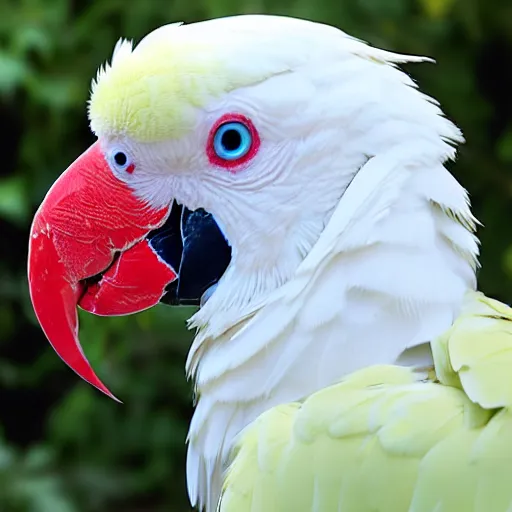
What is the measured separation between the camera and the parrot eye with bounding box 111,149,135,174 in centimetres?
104

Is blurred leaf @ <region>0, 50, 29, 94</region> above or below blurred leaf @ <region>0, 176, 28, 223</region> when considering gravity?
above

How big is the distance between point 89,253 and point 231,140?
8.6 inches

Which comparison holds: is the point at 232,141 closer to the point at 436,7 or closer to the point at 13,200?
the point at 436,7

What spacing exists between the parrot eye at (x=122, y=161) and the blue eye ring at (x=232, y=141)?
106mm

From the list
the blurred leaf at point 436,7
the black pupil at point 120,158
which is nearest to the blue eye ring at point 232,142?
the black pupil at point 120,158

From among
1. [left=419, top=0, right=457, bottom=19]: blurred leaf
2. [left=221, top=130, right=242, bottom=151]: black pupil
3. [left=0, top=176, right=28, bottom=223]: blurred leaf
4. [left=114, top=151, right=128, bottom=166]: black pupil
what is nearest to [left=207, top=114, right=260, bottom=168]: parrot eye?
[left=221, top=130, right=242, bottom=151]: black pupil

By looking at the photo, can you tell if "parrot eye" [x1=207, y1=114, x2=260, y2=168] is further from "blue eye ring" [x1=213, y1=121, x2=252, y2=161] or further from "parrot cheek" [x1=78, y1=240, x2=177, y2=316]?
"parrot cheek" [x1=78, y1=240, x2=177, y2=316]

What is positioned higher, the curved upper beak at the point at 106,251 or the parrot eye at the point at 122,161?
the parrot eye at the point at 122,161

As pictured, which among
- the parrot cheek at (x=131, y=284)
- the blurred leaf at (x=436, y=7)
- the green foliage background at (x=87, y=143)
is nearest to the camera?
the parrot cheek at (x=131, y=284)

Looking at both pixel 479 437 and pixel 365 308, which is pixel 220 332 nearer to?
pixel 365 308

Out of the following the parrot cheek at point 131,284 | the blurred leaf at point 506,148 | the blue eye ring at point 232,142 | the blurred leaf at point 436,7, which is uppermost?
the blurred leaf at point 436,7

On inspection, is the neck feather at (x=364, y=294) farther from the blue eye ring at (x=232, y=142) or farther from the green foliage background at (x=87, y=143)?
the green foliage background at (x=87, y=143)

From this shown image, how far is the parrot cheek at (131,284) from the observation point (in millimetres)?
1062

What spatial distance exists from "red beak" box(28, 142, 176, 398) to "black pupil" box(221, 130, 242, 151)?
11 cm
